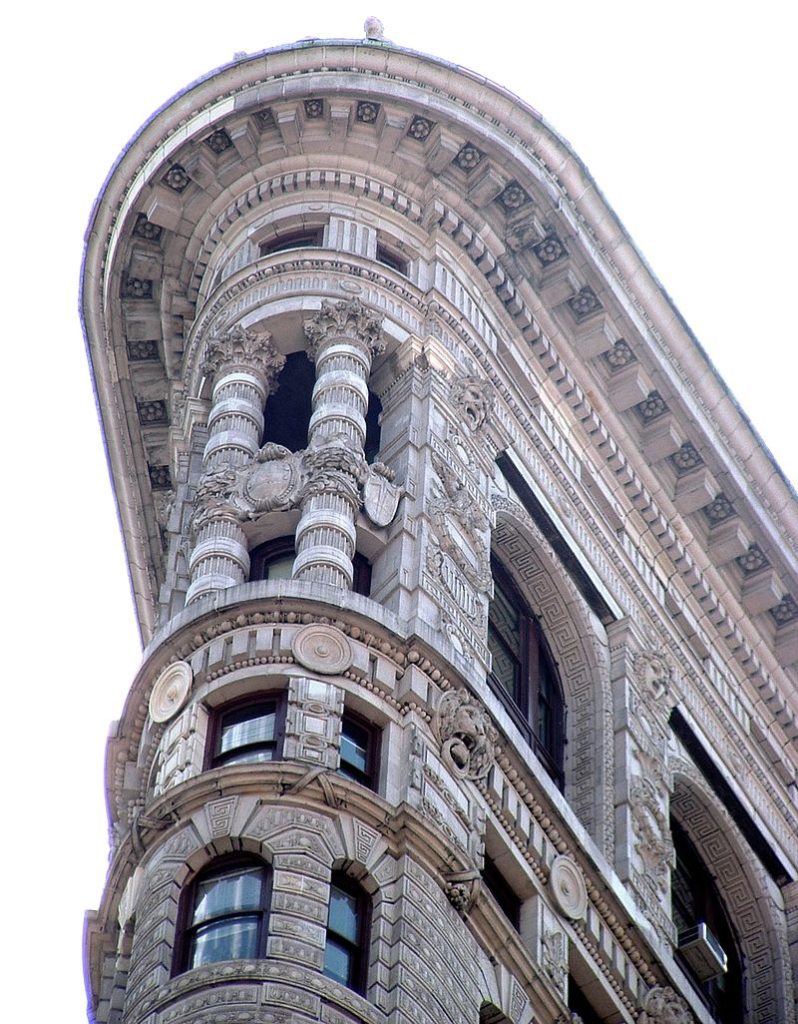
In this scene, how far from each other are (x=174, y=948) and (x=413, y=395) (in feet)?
37.2

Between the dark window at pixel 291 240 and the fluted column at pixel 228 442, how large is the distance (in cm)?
289

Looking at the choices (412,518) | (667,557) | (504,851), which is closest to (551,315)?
(667,557)

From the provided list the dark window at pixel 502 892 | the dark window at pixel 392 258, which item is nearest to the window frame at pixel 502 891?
the dark window at pixel 502 892

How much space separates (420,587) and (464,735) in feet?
7.78

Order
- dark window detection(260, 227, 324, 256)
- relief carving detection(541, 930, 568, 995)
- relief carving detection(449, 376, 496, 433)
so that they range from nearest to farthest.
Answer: relief carving detection(541, 930, 568, 995) < relief carving detection(449, 376, 496, 433) < dark window detection(260, 227, 324, 256)

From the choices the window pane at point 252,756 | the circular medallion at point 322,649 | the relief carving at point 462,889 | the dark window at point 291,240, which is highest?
the dark window at point 291,240

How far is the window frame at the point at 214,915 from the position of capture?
2719 centimetres

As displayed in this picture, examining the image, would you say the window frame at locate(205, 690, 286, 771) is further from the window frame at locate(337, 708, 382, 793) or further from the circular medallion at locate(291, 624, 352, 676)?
the window frame at locate(337, 708, 382, 793)

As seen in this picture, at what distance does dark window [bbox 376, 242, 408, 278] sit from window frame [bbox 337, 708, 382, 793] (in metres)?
11.0

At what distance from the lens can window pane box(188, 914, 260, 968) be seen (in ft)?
88.8

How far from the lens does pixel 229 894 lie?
27.9 m

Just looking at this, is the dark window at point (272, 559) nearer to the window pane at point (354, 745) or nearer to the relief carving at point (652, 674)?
the window pane at point (354, 745)

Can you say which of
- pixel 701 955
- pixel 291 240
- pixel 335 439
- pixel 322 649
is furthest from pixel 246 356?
pixel 701 955

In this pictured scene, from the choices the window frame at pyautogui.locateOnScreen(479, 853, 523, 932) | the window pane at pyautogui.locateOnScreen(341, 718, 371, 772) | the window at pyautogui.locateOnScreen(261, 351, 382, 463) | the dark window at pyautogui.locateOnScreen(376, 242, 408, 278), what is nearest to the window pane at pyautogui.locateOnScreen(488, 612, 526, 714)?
the window at pyautogui.locateOnScreen(261, 351, 382, 463)
